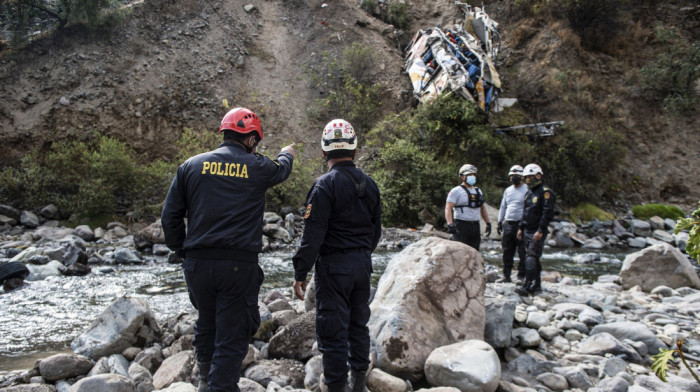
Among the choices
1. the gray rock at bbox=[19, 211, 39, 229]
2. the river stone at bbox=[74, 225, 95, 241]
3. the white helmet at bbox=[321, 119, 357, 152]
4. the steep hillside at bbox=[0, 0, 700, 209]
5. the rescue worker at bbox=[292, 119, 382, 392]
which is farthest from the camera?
the steep hillside at bbox=[0, 0, 700, 209]

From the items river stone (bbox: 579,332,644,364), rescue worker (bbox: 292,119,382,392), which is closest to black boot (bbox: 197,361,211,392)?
rescue worker (bbox: 292,119,382,392)

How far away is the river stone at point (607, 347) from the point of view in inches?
168

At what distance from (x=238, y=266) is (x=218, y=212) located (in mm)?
407

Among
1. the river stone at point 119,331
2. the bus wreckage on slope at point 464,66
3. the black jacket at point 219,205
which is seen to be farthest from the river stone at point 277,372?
the bus wreckage on slope at point 464,66

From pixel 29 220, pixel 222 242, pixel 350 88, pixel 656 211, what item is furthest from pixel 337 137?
pixel 656 211

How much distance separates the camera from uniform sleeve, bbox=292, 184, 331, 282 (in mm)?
3207

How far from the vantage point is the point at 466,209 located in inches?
273

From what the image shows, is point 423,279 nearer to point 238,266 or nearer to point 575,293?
point 238,266

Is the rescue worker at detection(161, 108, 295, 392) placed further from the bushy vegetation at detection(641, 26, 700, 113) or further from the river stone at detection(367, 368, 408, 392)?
the bushy vegetation at detection(641, 26, 700, 113)

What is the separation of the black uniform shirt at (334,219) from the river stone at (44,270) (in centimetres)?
783

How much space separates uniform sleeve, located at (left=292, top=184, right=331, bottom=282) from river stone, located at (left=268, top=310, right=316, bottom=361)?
41.0 inches

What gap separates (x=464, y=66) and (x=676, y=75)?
1238 centimetres

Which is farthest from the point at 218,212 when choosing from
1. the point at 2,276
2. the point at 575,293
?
the point at 2,276

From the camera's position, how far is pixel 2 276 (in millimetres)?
7793
